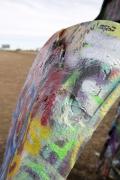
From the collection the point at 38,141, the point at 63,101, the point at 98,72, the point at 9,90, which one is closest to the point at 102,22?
the point at 98,72

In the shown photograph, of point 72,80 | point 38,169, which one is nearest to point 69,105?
point 72,80

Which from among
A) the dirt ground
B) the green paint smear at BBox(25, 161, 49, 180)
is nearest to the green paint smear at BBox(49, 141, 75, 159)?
the green paint smear at BBox(25, 161, 49, 180)

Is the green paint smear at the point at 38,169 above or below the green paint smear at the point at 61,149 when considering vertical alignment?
below

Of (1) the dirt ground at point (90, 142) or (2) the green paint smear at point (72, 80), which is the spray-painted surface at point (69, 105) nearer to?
(2) the green paint smear at point (72, 80)

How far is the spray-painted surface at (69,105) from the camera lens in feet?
8.96

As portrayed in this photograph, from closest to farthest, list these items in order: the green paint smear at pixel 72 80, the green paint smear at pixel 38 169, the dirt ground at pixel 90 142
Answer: the green paint smear at pixel 38 169, the green paint smear at pixel 72 80, the dirt ground at pixel 90 142

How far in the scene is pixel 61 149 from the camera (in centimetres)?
274

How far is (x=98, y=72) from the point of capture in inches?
113

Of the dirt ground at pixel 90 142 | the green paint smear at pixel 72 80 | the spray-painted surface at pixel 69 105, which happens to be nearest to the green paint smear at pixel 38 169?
the spray-painted surface at pixel 69 105

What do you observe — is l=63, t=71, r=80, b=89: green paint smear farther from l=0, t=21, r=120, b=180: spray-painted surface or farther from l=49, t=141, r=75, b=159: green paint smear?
l=49, t=141, r=75, b=159: green paint smear

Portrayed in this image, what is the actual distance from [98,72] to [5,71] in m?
18.8

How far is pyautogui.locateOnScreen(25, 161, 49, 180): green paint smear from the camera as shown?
2.70 metres

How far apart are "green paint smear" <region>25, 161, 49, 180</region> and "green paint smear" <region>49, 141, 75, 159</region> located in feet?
0.37

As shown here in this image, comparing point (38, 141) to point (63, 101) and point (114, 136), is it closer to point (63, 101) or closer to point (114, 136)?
point (63, 101)
